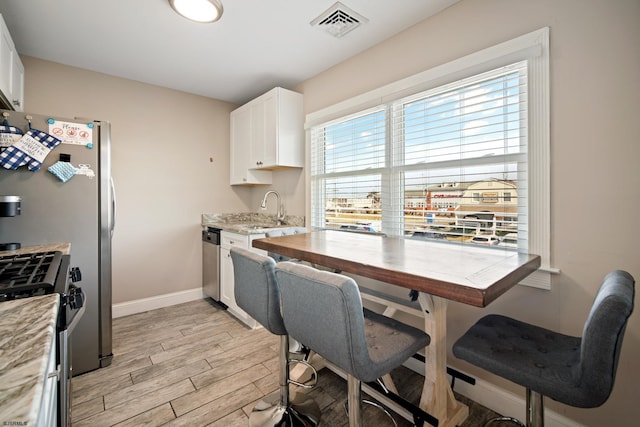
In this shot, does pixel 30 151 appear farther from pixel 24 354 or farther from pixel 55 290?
pixel 24 354

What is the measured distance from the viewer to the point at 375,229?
2.47 metres

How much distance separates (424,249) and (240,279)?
1044mm

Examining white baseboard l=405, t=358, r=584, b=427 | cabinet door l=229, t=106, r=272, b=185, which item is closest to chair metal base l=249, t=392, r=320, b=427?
white baseboard l=405, t=358, r=584, b=427

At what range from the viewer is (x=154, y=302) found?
10.7 ft

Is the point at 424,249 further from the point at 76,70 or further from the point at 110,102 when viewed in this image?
the point at 76,70

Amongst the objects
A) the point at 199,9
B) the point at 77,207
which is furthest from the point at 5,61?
the point at 199,9

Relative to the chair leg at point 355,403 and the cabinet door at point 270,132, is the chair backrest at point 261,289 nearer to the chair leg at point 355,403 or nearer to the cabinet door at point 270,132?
the chair leg at point 355,403

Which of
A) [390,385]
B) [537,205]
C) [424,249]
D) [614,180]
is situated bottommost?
[390,385]

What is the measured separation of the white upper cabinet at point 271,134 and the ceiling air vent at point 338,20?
3.08 ft

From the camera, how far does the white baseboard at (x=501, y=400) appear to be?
4.94ft

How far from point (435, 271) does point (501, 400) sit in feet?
3.81

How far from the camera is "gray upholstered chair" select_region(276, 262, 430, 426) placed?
1.00 metres

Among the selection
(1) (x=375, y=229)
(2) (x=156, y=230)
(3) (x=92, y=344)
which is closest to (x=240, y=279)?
(1) (x=375, y=229)

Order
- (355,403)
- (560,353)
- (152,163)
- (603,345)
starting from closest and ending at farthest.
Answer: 1. (603,345)
2. (560,353)
3. (355,403)
4. (152,163)
